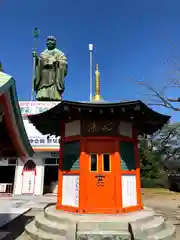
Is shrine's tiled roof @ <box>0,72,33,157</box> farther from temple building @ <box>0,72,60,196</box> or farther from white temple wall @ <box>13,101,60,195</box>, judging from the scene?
white temple wall @ <box>13,101,60,195</box>

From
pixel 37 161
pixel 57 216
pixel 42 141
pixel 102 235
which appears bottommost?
pixel 102 235

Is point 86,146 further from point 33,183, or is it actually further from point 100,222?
point 33,183

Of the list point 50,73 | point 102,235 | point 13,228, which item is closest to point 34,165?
point 13,228

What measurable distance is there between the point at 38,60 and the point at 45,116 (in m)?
18.1

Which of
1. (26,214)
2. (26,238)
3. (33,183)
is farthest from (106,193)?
(33,183)

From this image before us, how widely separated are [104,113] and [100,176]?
7.76 ft

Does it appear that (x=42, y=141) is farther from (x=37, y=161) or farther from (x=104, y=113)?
(x=104, y=113)

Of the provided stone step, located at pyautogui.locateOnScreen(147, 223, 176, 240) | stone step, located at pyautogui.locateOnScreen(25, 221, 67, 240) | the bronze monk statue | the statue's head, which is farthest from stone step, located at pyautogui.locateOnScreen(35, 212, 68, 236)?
the statue's head

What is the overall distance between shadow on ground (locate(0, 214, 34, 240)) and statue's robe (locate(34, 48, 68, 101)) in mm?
15778

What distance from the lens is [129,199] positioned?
803 centimetres

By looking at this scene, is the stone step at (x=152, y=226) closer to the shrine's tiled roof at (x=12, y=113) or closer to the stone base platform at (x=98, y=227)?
the stone base platform at (x=98, y=227)

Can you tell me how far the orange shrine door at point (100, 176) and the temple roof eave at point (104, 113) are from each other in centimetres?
114

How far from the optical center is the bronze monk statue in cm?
2437

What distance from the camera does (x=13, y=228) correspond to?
8.20 m
